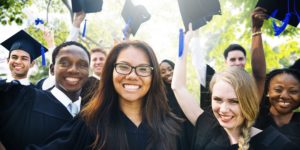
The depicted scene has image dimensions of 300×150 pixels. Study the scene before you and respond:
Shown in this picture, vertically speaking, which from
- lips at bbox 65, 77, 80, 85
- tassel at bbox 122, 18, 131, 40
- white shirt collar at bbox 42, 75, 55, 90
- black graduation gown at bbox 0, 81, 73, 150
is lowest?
black graduation gown at bbox 0, 81, 73, 150

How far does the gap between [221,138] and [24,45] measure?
2.93m

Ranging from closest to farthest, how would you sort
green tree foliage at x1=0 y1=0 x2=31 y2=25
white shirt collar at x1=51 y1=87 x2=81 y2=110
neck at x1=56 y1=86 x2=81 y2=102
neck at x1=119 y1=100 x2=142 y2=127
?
neck at x1=119 y1=100 x2=142 y2=127, white shirt collar at x1=51 y1=87 x2=81 y2=110, neck at x1=56 y1=86 x2=81 y2=102, green tree foliage at x1=0 y1=0 x2=31 y2=25

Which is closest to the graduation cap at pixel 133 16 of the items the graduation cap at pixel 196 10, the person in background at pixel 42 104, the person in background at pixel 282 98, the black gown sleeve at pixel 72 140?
the graduation cap at pixel 196 10

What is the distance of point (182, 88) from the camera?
3.41 metres

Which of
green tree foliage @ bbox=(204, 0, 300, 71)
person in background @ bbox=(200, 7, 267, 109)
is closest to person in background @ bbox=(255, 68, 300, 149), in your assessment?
person in background @ bbox=(200, 7, 267, 109)

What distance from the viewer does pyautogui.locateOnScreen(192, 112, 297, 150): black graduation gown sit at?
9.52 ft

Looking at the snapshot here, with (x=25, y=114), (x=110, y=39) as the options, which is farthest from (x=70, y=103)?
(x=110, y=39)

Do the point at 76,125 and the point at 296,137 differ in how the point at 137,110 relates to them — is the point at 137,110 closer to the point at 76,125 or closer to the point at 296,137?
the point at 76,125

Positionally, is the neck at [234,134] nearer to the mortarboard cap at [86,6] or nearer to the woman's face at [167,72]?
the woman's face at [167,72]

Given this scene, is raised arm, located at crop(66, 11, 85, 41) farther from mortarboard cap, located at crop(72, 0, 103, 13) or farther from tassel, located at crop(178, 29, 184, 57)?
tassel, located at crop(178, 29, 184, 57)

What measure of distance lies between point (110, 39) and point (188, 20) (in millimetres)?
15046

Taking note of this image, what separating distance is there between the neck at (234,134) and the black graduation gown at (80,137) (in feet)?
2.17

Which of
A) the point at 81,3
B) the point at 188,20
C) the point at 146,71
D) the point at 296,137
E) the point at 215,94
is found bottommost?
the point at 296,137

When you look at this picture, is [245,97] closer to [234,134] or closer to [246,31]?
[234,134]
